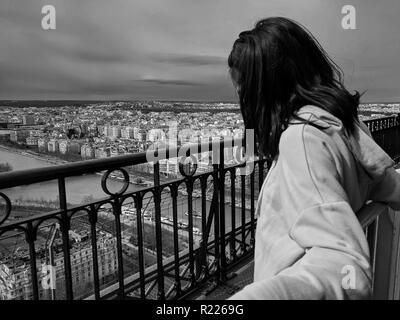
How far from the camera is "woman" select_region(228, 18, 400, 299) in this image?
737 millimetres

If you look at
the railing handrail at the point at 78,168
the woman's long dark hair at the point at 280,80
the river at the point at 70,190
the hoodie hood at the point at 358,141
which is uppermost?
the woman's long dark hair at the point at 280,80

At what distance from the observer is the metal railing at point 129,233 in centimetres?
205

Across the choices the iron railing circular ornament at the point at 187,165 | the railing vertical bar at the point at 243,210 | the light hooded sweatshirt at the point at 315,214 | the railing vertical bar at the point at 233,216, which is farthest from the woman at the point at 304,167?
the railing vertical bar at the point at 243,210

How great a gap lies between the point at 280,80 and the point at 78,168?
139 centimetres

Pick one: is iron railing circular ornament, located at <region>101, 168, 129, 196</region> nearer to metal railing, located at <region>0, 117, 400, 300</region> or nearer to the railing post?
metal railing, located at <region>0, 117, 400, 300</region>

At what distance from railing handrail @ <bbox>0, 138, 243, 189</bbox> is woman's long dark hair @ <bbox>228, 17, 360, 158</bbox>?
3.95 feet

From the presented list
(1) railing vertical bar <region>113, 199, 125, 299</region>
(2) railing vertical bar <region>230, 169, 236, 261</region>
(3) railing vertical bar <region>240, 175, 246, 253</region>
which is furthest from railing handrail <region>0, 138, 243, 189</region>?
(3) railing vertical bar <region>240, 175, 246, 253</region>

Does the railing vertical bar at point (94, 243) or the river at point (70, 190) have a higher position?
the river at point (70, 190)

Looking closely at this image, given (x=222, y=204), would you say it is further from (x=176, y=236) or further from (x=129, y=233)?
(x=129, y=233)

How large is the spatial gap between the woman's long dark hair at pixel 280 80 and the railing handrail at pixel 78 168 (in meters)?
1.20

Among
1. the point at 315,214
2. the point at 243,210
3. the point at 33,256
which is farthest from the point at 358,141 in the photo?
the point at 243,210

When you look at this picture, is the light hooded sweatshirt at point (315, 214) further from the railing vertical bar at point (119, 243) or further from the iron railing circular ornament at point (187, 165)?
the iron railing circular ornament at point (187, 165)
